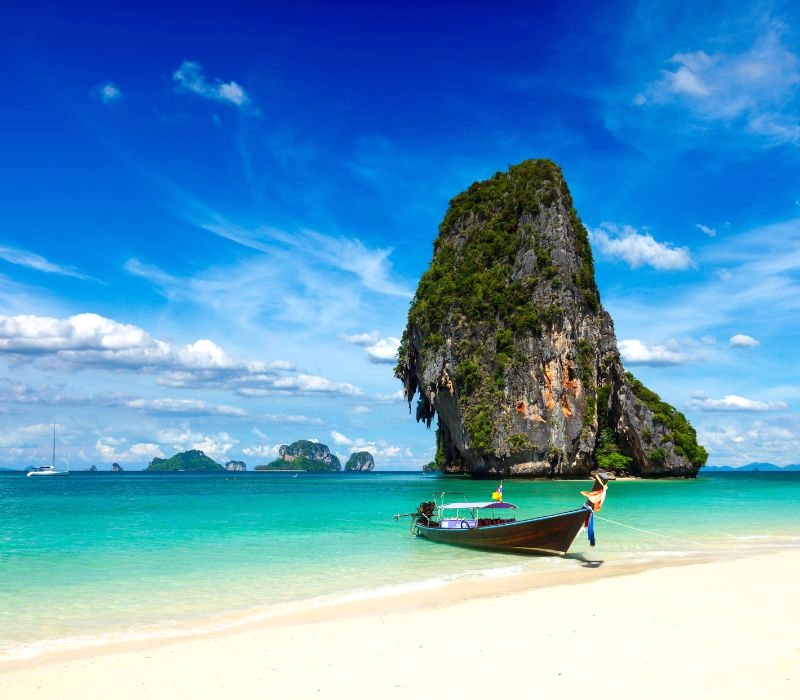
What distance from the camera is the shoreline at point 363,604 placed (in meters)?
8.60

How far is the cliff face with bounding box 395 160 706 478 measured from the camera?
57688 mm

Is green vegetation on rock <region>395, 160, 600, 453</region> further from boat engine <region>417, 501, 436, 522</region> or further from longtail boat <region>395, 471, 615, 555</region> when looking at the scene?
longtail boat <region>395, 471, 615, 555</region>

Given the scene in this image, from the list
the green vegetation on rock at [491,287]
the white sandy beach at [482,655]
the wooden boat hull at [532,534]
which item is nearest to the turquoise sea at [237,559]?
the wooden boat hull at [532,534]

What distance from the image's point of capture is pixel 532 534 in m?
16.2

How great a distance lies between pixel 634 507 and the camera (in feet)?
99.3

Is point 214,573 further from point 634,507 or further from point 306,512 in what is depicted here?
point 634,507

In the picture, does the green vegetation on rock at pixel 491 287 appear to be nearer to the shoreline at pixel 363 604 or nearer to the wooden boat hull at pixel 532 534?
the wooden boat hull at pixel 532 534

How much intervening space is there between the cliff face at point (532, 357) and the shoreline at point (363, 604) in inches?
1656

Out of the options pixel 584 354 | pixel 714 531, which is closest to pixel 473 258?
pixel 584 354

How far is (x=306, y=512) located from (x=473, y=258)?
41360 millimetres

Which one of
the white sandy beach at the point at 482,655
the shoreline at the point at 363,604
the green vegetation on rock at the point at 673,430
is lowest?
the shoreline at the point at 363,604

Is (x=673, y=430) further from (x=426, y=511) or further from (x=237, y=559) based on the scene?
(x=237, y=559)

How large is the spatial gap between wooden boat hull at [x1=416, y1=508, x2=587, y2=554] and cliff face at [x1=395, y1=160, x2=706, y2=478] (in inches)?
1565

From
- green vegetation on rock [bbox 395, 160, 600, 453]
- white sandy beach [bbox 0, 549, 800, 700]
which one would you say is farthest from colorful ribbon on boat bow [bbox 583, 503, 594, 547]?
green vegetation on rock [bbox 395, 160, 600, 453]
